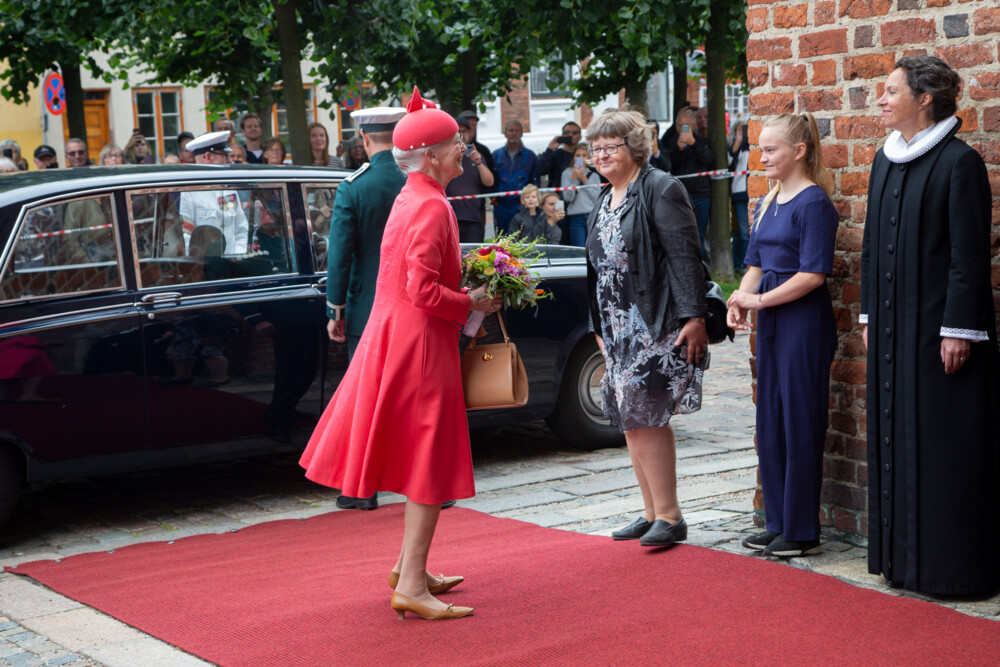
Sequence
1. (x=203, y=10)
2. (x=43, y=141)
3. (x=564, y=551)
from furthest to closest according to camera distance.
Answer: (x=43, y=141)
(x=203, y=10)
(x=564, y=551)

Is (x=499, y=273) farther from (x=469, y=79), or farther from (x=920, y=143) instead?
(x=469, y=79)

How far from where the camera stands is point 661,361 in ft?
17.9

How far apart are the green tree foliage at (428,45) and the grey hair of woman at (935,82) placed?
10051 millimetres

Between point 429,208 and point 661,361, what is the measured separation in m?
1.39

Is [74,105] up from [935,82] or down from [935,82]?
up

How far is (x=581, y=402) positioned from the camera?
26.8ft

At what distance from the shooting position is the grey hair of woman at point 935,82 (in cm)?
469

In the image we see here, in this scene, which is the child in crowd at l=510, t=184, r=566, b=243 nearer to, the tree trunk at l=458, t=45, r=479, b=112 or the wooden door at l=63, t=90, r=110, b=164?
the tree trunk at l=458, t=45, r=479, b=112

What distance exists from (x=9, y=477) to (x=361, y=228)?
213 cm

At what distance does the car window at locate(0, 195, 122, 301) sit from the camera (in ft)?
20.5

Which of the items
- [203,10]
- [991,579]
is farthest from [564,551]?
[203,10]

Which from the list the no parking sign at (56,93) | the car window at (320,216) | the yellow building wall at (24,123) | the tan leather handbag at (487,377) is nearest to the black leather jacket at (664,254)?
the tan leather handbag at (487,377)

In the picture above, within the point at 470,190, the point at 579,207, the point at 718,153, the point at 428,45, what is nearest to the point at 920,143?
the point at 470,190

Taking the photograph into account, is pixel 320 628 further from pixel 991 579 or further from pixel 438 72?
pixel 438 72
